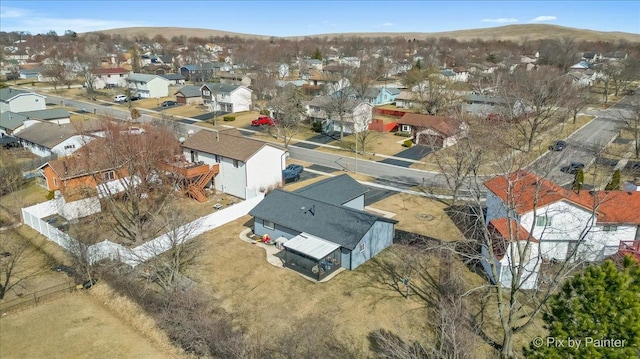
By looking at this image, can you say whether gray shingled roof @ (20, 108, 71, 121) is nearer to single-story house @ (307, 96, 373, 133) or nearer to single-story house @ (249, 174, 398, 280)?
single-story house @ (307, 96, 373, 133)

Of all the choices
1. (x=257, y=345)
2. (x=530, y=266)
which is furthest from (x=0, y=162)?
(x=530, y=266)

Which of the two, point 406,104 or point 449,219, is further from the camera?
point 406,104

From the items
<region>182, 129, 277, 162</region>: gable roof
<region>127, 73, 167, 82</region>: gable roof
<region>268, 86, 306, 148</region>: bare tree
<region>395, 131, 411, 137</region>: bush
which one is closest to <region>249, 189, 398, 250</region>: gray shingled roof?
Answer: <region>182, 129, 277, 162</region>: gable roof

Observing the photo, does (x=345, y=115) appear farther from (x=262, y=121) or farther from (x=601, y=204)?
(x=601, y=204)

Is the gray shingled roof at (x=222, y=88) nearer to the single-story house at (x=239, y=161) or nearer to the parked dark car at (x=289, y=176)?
the single-story house at (x=239, y=161)

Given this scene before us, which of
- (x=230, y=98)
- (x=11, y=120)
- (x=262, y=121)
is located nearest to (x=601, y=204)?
(x=262, y=121)

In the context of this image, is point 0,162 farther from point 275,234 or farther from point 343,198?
point 343,198
